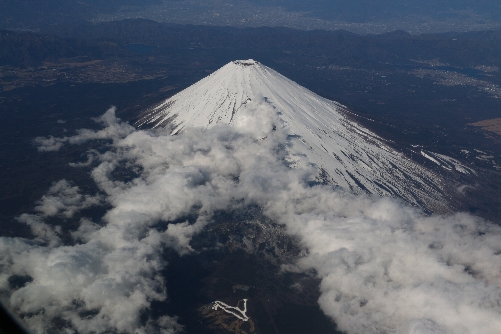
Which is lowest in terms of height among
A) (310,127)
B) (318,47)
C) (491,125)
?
(491,125)

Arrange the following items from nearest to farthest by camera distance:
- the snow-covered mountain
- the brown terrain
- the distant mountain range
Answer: the snow-covered mountain, the brown terrain, the distant mountain range

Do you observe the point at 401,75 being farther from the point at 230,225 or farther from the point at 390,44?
the point at 230,225

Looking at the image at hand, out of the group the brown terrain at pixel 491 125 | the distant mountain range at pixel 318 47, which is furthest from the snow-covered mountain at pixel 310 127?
the distant mountain range at pixel 318 47

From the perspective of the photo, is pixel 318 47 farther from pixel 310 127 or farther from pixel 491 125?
pixel 310 127

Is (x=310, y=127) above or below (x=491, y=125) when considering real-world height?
above

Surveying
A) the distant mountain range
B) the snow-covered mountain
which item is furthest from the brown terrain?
the distant mountain range

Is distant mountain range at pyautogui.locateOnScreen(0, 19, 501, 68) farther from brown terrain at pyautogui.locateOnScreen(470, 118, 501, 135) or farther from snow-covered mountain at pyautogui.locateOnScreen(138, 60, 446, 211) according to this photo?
snow-covered mountain at pyautogui.locateOnScreen(138, 60, 446, 211)

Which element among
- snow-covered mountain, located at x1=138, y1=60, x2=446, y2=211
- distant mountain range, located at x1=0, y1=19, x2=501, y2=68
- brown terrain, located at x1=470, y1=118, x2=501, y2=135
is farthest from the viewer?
distant mountain range, located at x1=0, y1=19, x2=501, y2=68

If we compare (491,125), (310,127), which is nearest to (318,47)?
(491,125)
